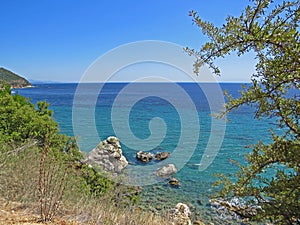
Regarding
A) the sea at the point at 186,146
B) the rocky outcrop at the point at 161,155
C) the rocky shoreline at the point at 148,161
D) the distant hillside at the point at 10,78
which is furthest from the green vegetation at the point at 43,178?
the distant hillside at the point at 10,78

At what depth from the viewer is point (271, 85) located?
2.39 m

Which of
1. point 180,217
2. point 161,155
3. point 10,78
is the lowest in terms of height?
point 161,155

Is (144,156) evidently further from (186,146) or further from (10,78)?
(10,78)

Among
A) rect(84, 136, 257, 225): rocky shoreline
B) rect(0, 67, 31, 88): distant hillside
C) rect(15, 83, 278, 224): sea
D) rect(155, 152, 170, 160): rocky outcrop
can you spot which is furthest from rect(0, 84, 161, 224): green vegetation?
rect(0, 67, 31, 88): distant hillside

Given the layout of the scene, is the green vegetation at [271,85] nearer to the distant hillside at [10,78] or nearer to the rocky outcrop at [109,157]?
the rocky outcrop at [109,157]

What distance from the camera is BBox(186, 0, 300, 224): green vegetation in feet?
6.65

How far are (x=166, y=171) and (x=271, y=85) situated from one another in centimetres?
1327

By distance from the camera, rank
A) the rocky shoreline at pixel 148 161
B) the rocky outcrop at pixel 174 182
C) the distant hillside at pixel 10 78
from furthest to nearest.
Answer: the distant hillside at pixel 10 78, the rocky outcrop at pixel 174 182, the rocky shoreline at pixel 148 161

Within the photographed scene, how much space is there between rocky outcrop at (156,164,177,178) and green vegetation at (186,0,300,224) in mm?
12120

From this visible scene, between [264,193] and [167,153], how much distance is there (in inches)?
616

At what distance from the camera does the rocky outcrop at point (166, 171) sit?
1486 centimetres

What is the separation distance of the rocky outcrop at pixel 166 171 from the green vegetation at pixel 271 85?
12.1 m

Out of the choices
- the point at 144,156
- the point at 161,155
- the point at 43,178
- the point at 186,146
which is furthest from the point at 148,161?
the point at 43,178

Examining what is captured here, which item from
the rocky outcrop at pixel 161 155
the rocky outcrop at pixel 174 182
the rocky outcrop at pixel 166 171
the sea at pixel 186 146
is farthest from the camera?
the rocky outcrop at pixel 161 155
